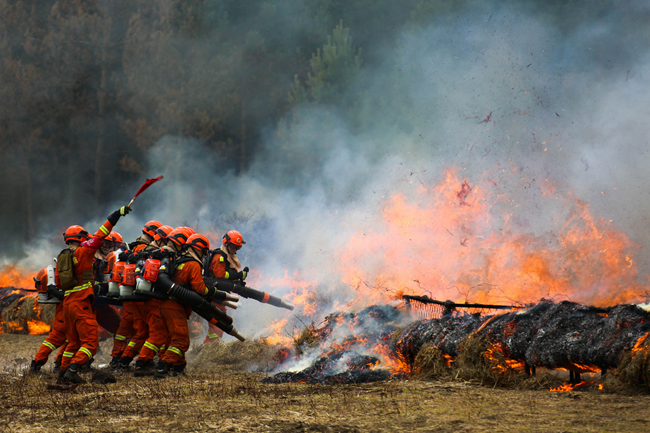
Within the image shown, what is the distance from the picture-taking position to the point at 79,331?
7.61 m

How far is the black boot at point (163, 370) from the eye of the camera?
26.0 ft

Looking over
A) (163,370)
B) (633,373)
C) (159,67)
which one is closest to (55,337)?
(163,370)

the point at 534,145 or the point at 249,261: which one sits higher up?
the point at 534,145

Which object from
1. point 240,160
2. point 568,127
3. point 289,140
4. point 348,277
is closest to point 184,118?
point 240,160

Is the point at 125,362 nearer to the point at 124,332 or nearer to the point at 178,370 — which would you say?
the point at 124,332

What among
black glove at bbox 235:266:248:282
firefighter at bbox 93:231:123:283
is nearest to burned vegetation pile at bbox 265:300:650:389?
black glove at bbox 235:266:248:282

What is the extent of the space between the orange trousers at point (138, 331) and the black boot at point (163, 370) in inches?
42.7

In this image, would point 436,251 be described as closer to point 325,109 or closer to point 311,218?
point 311,218

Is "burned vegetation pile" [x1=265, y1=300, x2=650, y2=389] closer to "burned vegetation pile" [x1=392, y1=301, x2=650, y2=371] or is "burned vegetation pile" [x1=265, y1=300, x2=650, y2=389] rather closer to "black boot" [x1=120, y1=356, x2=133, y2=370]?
"burned vegetation pile" [x1=392, y1=301, x2=650, y2=371]

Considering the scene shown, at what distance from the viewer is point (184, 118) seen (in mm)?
27781

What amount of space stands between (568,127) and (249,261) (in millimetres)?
8986

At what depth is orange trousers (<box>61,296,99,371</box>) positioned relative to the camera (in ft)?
24.5

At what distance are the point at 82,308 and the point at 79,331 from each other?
0.98 ft

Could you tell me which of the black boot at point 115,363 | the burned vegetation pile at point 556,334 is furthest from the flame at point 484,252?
the black boot at point 115,363
